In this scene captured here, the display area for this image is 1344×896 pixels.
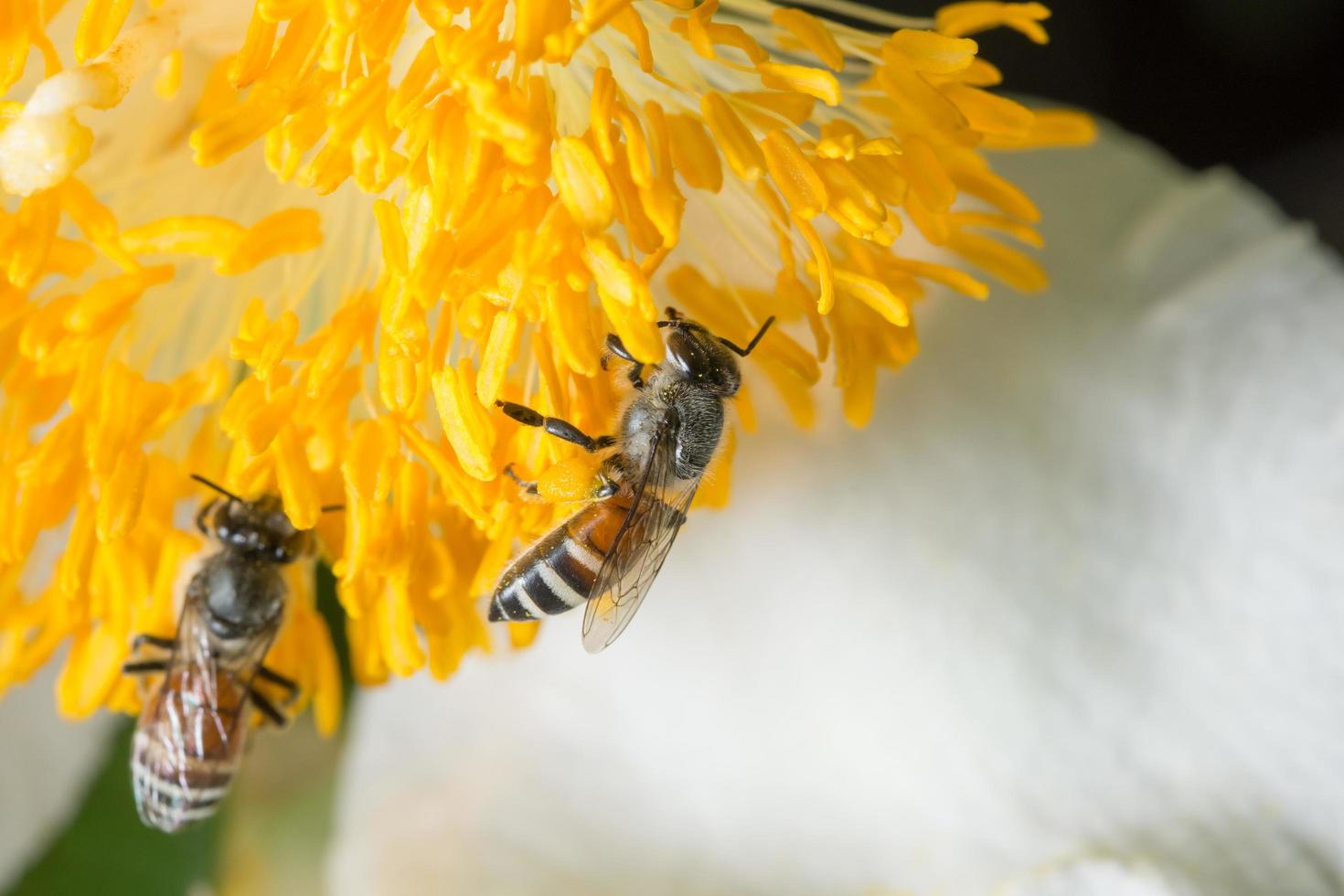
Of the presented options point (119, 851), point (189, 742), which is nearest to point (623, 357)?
point (189, 742)

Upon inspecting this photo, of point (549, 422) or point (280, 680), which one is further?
point (280, 680)

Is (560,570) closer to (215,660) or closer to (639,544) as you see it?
(639,544)

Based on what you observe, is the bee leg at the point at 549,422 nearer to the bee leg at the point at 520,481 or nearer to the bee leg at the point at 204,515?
the bee leg at the point at 520,481

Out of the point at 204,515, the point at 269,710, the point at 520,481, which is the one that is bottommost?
the point at 269,710

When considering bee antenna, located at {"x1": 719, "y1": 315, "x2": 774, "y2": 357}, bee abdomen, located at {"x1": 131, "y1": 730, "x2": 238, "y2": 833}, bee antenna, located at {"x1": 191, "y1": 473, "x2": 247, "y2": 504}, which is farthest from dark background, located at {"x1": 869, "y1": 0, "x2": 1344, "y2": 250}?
bee abdomen, located at {"x1": 131, "y1": 730, "x2": 238, "y2": 833}

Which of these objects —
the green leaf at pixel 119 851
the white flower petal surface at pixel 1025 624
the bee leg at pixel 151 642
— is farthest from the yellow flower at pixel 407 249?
the green leaf at pixel 119 851

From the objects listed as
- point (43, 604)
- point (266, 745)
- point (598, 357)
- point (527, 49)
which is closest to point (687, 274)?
point (598, 357)
